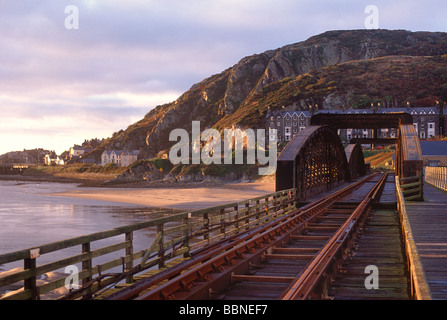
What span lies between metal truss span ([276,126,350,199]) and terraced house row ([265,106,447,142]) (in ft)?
334

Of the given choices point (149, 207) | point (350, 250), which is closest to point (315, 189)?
point (350, 250)

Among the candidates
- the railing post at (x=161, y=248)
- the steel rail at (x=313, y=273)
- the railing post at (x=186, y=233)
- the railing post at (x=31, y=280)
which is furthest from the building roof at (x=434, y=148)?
the railing post at (x=31, y=280)

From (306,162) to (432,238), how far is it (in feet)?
42.8

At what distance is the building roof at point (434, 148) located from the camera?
7400cm

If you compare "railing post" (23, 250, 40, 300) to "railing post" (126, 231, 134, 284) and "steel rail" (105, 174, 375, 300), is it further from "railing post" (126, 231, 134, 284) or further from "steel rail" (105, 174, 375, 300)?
"railing post" (126, 231, 134, 284)

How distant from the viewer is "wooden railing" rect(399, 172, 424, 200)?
2500 centimetres

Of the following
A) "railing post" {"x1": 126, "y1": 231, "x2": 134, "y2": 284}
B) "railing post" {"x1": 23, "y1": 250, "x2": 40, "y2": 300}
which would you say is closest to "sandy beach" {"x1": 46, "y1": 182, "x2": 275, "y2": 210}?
"railing post" {"x1": 126, "y1": 231, "x2": 134, "y2": 284}

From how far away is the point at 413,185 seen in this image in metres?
25.1

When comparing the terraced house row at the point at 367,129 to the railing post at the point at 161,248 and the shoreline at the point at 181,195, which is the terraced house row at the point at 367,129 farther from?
the railing post at the point at 161,248

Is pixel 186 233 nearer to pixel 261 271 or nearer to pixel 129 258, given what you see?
pixel 261 271

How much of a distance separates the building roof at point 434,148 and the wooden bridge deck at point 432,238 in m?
53.3

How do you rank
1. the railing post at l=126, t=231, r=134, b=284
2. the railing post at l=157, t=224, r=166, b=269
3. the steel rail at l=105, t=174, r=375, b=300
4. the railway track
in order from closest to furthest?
the steel rail at l=105, t=174, r=375, b=300 → the railway track → the railing post at l=126, t=231, r=134, b=284 → the railing post at l=157, t=224, r=166, b=269

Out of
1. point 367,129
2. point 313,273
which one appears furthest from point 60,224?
point 367,129

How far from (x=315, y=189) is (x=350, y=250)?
17.6 meters
